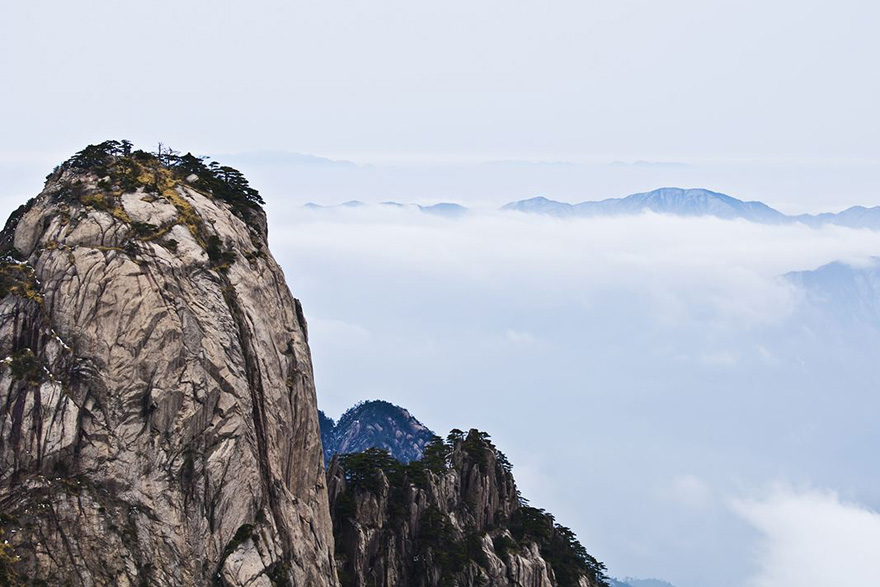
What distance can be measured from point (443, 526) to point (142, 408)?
54.4 meters

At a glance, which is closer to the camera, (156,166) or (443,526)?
(156,166)

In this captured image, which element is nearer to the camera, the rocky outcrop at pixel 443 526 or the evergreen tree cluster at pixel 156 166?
the evergreen tree cluster at pixel 156 166

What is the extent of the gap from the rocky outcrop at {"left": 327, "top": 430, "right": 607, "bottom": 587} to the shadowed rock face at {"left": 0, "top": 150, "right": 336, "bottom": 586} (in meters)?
30.2

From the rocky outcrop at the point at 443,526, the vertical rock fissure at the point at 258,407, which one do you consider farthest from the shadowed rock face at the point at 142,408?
the rocky outcrop at the point at 443,526

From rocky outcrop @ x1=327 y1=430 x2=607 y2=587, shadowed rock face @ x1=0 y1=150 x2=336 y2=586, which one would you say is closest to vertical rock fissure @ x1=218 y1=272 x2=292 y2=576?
shadowed rock face @ x1=0 y1=150 x2=336 y2=586

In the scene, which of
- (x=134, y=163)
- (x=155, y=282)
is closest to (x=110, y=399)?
(x=155, y=282)

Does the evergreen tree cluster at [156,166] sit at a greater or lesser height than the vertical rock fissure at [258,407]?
greater

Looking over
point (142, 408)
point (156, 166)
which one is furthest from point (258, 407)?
point (156, 166)

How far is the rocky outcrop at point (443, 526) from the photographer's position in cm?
10344

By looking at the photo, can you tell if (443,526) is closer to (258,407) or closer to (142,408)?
(258,407)

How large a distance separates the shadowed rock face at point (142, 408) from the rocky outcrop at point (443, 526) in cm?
3020

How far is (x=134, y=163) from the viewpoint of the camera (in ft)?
262

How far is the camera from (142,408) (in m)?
64.4

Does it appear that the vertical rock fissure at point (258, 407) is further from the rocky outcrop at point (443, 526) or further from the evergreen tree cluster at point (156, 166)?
the rocky outcrop at point (443, 526)
